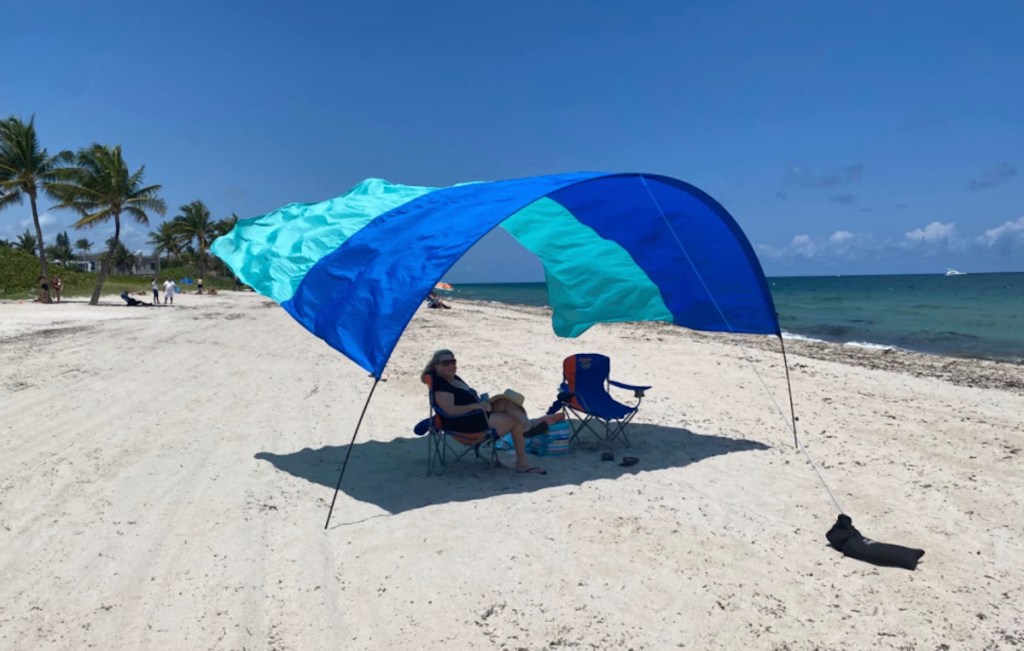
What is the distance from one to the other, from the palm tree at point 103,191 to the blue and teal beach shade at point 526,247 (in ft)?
87.3

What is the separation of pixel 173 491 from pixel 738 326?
5303mm

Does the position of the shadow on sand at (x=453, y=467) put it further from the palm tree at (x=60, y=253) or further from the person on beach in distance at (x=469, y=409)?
the palm tree at (x=60, y=253)

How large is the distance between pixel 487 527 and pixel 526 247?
11.9ft

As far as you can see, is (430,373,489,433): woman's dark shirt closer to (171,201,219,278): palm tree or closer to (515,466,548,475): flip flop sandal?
(515,466,548,475): flip flop sandal

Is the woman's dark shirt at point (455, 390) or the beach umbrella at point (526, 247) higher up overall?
the beach umbrella at point (526, 247)

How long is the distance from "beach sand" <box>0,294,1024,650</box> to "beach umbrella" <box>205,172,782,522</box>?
49.8 inches

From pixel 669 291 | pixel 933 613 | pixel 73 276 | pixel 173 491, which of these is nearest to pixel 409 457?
pixel 173 491

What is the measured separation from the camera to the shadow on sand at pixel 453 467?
16.2ft

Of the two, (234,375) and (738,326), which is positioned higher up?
(738,326)

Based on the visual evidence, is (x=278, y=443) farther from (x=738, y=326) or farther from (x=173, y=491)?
(x=738, y=326)

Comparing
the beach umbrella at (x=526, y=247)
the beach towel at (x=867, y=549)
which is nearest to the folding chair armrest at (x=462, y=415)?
the beach umbrella at (x=526, y=247)

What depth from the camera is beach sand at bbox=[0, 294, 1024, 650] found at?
3.18 m

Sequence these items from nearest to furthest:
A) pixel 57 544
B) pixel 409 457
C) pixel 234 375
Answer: pixel 57 544
pixel 409 457
pixel 234 375

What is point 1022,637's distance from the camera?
309 centimetres
